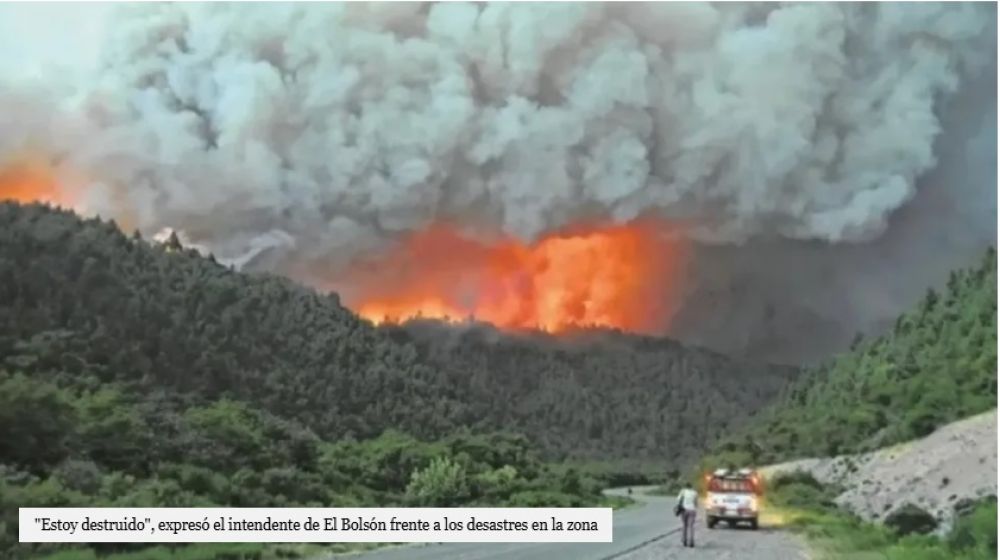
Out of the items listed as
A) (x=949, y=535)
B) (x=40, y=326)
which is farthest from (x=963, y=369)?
(x=40, y=326)

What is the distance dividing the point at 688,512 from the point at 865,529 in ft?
2.86

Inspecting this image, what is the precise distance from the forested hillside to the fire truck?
210 millimetres

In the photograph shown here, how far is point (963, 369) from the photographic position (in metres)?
A: 6.13

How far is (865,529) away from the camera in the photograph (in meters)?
6.00

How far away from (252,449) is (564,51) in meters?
2.40

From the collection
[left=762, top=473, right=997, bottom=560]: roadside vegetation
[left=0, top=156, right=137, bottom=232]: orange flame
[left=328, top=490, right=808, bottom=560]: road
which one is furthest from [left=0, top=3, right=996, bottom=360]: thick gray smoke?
[left=328, top=490, right=808, bottom=560]: road

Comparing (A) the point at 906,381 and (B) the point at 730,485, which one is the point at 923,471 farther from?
(B) the point at 730,485

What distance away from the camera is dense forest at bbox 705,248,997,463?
607 cm

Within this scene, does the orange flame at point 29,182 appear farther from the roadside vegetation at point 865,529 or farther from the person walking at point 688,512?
the roadside vegetation at point 865,529

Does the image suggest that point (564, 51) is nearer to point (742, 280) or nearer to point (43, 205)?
point (742, 280)

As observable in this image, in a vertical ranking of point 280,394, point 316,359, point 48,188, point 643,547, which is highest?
point 48,188

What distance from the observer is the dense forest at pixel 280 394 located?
5.66 meters
